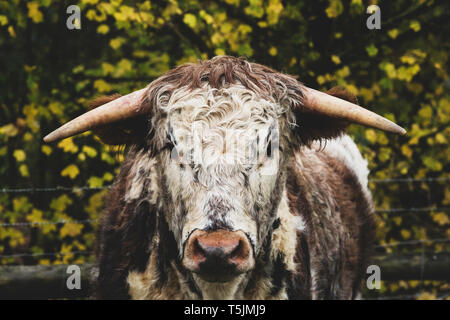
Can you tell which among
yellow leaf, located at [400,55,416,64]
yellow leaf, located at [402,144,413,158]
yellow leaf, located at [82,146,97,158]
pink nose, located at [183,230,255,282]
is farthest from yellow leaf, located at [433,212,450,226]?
pink nose, located at [183,230,255,282]

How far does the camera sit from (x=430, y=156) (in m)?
6.84

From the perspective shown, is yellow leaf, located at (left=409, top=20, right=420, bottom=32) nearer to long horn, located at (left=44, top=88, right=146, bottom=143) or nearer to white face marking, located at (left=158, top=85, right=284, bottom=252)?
white face marking, located at (left=158, top=85, right=284, bottom=252)

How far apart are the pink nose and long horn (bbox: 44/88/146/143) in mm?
904

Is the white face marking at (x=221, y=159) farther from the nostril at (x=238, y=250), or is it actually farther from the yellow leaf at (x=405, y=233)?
the yellow leaf at (x=405, y=233)

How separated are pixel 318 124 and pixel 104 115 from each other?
3.86 feet

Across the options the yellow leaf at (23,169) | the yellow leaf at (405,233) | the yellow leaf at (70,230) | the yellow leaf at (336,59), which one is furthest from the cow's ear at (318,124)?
the yellow leaf at (405,233)

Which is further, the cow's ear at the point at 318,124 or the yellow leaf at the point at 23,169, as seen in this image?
the yellow leaf at the point at 23,169

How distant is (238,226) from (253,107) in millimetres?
688

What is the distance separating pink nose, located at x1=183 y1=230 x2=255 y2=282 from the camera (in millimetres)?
2621

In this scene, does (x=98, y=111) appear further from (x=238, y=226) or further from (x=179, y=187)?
(x=238, y=226)

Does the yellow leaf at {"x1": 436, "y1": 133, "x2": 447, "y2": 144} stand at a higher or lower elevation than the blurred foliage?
lower

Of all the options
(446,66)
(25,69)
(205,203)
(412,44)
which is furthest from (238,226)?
(446,66)

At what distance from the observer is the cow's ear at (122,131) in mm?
3414

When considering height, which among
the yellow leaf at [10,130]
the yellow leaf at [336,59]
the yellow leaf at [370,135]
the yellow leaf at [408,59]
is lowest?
the yellow leaf at [370,135]
